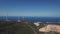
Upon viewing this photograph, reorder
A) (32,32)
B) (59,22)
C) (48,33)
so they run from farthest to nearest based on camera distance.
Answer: (59,22), (48,33), (32,32)

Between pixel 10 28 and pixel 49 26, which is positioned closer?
pixel 10 28

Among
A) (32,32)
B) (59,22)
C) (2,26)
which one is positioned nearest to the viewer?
(2,26)

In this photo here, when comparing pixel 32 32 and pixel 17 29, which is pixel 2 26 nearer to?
pixel 17 29

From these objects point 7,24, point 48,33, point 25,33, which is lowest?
point 48,33

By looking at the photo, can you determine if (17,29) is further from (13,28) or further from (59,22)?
(59,22)

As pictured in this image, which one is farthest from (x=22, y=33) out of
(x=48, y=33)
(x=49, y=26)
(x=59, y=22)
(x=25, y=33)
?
(x=59, y=22)

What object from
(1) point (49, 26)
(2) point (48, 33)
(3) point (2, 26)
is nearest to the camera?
(3) point (2, 26)

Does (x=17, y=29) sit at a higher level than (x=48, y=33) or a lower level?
higher

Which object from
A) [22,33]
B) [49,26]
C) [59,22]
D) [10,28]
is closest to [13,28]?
[10,28]

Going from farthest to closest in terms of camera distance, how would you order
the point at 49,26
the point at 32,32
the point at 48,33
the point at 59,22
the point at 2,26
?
the point at 59,22 < the point at 49,26 < the point at 48,33 < the point at 32,32 < the point at 2,26
